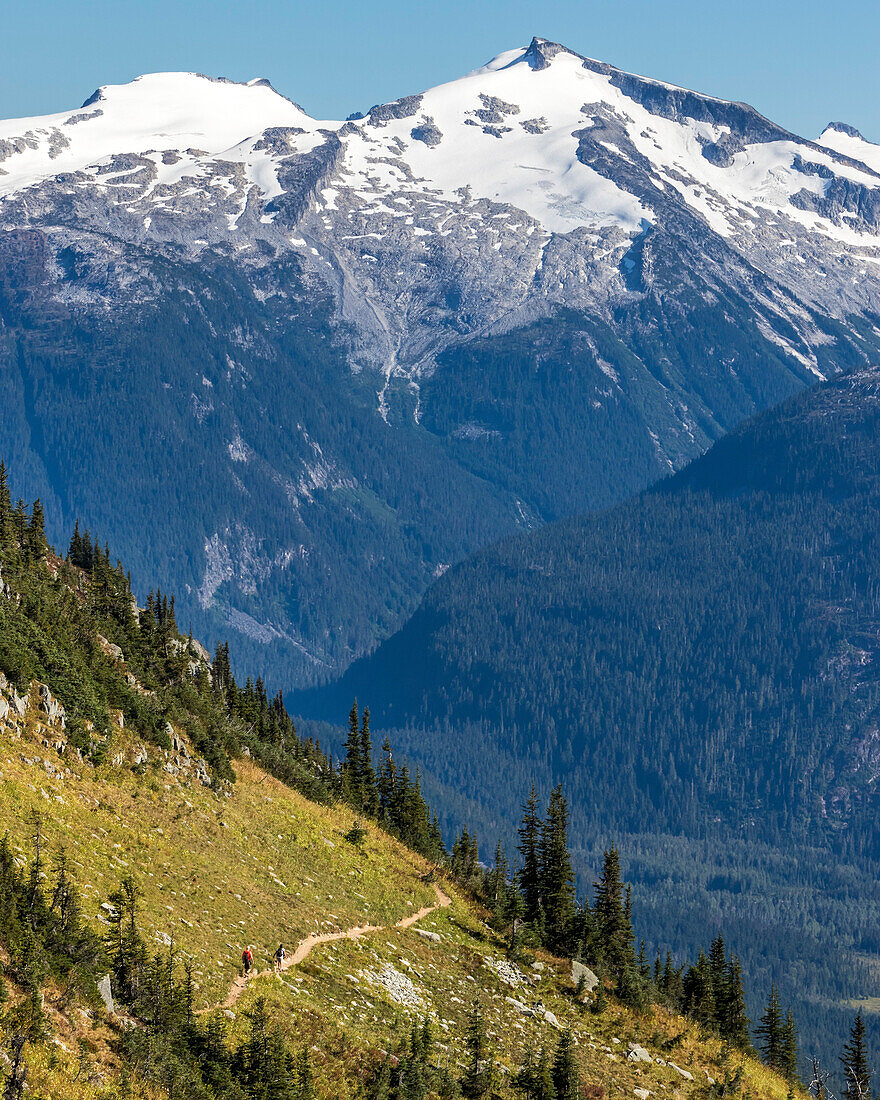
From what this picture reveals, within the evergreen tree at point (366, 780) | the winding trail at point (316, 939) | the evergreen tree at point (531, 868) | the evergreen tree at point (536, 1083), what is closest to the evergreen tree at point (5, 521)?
the winding trail at point (316, 939)

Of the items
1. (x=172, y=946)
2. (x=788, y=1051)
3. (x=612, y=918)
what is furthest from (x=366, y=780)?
(x=172, y=946)

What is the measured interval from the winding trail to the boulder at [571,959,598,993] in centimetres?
894

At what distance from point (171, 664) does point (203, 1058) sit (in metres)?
53.5

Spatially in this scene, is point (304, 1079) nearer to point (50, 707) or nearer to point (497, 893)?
point (50, 707)

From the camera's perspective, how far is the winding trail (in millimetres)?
58781

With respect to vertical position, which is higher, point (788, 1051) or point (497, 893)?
point (497, 893)

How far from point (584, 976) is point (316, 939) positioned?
2182 cm

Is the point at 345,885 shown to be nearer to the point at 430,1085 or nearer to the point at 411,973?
the point at 411,973

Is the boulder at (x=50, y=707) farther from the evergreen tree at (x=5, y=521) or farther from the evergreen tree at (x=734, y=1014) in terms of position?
the evergreen tree at (x=734, y=1014)

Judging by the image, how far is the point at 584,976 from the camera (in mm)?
85375

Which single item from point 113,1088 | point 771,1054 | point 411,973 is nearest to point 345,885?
point 411,973

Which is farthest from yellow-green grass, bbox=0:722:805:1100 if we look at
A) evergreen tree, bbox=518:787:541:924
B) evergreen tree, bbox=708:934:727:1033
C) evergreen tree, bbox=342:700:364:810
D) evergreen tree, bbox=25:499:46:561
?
evergreen tree, bbox=342:700:364:810

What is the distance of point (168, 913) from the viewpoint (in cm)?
6188

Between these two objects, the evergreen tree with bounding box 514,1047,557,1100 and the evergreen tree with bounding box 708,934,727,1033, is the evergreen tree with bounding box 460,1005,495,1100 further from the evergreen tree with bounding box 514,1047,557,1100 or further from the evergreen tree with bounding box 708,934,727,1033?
the evergreen tree with bounding box 708,934,727,1033
